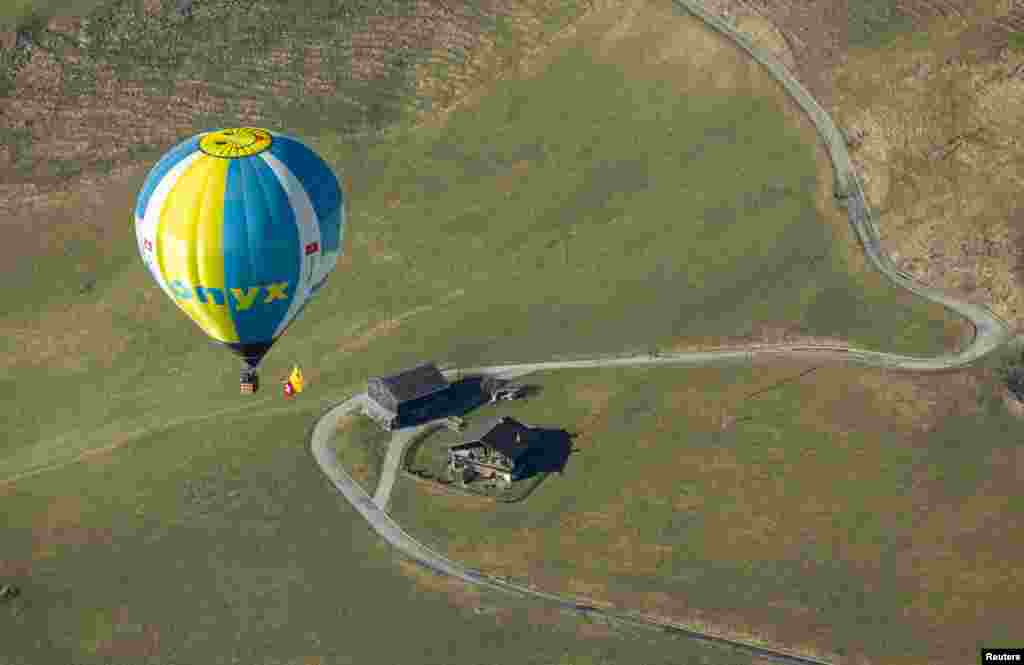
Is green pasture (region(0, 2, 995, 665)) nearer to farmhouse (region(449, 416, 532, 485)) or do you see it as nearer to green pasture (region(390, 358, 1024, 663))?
green pasture (region(390, 358, 1024, 663))

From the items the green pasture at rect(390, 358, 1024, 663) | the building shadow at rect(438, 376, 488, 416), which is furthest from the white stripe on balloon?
the building shadow at rect(438, 376, 488, 416)

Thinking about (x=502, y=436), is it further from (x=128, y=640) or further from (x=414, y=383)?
(x=128, y=640)

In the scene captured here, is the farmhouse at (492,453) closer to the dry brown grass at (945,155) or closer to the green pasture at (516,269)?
the green pasture at (516,269)

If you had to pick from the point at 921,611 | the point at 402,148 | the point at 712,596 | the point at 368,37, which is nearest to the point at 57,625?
the point at 712,596

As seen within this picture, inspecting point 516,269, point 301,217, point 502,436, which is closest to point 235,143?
point 301,217

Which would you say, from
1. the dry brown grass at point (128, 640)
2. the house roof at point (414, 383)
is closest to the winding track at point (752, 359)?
the house roof at point (414, 383)

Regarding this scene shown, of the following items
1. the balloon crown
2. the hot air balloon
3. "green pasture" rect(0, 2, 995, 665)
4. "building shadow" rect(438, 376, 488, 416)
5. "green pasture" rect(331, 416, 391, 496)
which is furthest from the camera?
"building shadow" rect(438, 376, 488, 416)
